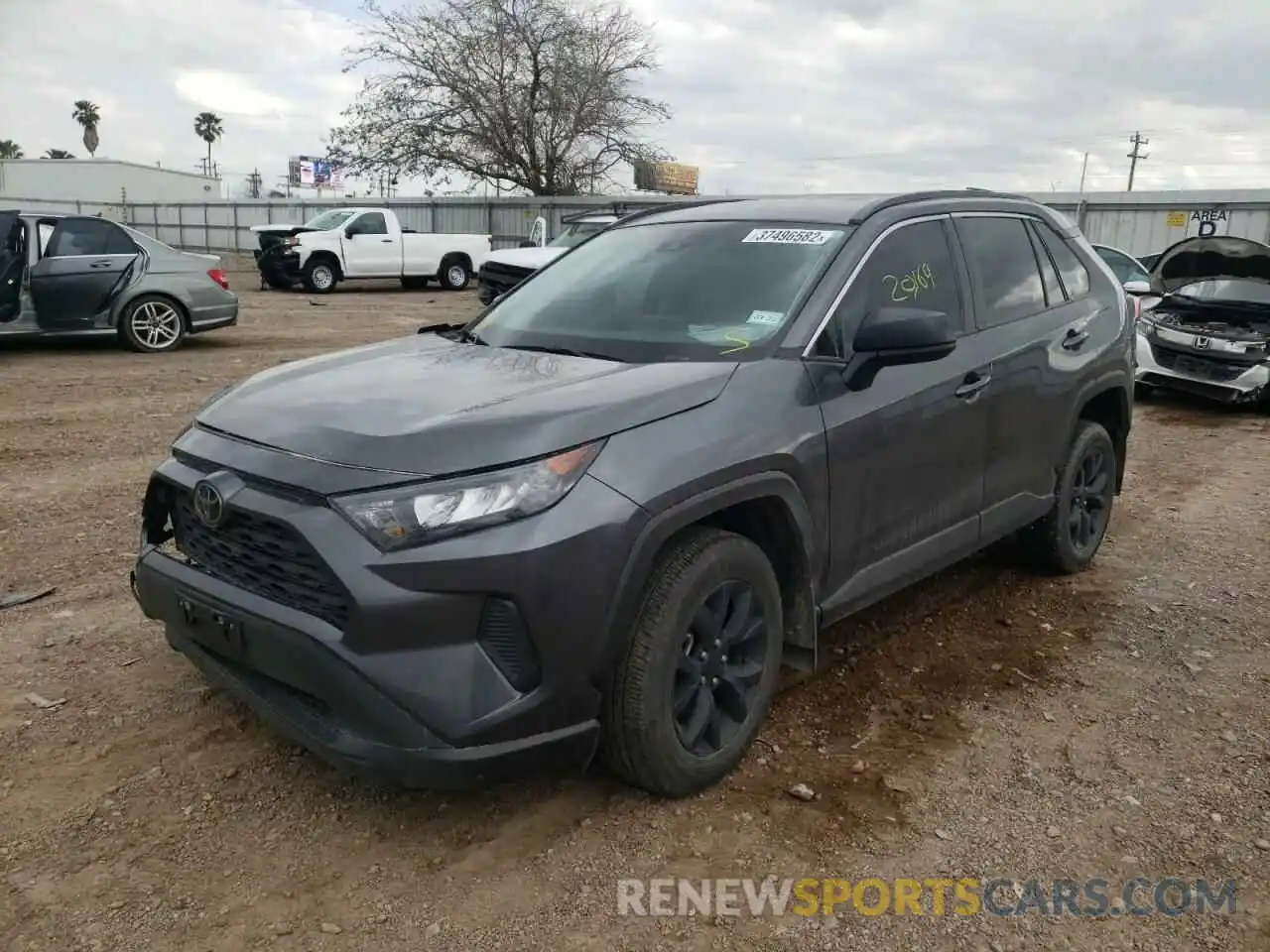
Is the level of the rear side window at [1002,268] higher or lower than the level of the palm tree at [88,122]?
lower

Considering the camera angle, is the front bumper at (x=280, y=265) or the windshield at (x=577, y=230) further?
the front bumper at (x=280, y=265)

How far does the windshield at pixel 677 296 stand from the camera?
3320mm

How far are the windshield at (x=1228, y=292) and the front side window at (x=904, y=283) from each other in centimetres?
791

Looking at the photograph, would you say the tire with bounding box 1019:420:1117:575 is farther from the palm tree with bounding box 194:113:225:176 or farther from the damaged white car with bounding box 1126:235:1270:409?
the palm tree with bounding box 194:113:225:176

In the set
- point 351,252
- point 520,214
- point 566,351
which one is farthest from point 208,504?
point 520,214

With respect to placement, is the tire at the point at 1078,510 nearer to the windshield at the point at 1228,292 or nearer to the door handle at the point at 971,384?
the door handle at the point at 971,384

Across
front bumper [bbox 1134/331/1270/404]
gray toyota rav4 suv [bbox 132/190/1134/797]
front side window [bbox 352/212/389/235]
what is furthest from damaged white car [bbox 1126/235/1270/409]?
front side window [bbox 352/212/389/235]

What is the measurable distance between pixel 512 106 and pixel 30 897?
104 feet

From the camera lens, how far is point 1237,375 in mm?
9828

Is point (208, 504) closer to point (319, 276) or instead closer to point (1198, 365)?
point (1198, 365)

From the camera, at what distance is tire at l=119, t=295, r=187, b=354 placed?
37.0ft

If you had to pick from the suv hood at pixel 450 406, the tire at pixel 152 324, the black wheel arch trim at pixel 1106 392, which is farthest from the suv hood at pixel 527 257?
the suv hood at pixel 450 406

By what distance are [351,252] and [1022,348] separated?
20527 mm

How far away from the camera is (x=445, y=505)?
8.11ft
